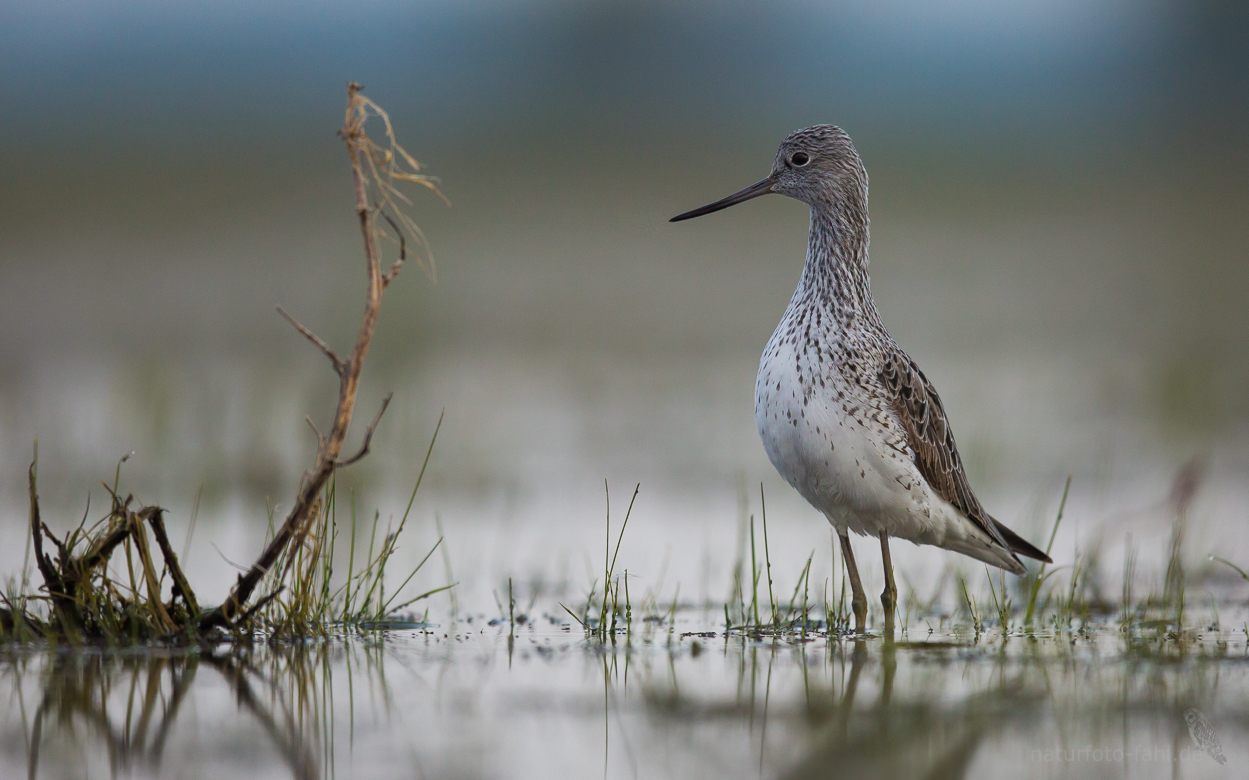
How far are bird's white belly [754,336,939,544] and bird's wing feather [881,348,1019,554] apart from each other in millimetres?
150

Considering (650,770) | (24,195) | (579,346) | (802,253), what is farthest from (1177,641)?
(24,195)

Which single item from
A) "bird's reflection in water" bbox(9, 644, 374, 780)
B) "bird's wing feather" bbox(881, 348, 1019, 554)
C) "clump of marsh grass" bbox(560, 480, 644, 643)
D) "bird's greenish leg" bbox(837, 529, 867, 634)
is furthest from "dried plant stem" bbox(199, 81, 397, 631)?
"bird's wing feather" bbox(881, 348, 1019, 554)

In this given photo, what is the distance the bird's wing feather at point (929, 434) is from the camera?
17.5 feet

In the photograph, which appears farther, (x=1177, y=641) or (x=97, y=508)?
(x=97, y=508)

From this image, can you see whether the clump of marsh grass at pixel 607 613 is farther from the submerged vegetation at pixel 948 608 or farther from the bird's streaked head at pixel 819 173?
the bird's streaked head at pixel 819 173

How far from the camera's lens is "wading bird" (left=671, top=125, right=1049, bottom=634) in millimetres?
5059

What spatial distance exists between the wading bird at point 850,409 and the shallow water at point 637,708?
669 millimetres

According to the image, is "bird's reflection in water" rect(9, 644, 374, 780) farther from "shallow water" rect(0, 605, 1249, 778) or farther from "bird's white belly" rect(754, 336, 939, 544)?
"bird's white belly" rect(754, 336, 939, 544)

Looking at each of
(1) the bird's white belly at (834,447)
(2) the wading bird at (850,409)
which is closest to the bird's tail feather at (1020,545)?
(2) the wading bird at (850,409)

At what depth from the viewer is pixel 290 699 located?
3807 mm

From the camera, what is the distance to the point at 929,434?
5.48m

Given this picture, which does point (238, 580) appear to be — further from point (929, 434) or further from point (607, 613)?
point (929, 434)

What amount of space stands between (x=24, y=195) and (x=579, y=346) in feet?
34.9

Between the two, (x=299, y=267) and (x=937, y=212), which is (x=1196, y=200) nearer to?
(x=937, y=212)
